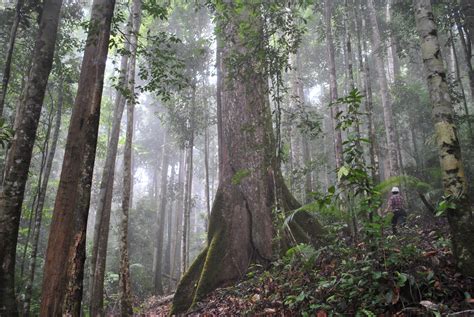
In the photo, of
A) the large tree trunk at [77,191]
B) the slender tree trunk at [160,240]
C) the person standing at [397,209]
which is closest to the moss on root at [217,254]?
the person standing at [397,209]

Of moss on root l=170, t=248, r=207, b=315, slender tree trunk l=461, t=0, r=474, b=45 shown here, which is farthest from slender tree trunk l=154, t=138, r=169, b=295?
slender tree trunk l=461, t=0, r=474, b=45

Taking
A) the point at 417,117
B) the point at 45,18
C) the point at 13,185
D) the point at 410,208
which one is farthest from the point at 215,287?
the point at 417,117

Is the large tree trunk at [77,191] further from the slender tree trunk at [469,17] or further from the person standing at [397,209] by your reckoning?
the slender tree trunk at [469,17]

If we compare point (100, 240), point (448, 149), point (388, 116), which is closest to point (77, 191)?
point (448, 149)

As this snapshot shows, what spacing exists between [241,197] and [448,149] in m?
4.91

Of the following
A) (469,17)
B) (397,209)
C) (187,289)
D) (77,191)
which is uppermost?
(469,17)

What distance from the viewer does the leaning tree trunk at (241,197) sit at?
280 inches

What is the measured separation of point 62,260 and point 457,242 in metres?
4.81

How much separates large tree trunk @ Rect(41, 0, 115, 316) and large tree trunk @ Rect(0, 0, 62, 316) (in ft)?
4.70

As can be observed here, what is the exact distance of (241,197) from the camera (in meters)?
8.45

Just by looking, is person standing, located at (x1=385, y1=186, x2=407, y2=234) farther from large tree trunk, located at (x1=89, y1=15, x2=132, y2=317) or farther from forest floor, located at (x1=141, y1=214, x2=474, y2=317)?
large tree trunk, located at (x1=89, y1=15, x2=132, y2=317)

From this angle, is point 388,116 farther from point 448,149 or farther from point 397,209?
point 448,149

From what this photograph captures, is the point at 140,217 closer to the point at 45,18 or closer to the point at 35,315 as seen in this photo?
the point at 35,315

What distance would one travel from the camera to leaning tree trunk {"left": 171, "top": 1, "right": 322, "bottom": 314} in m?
7.12
